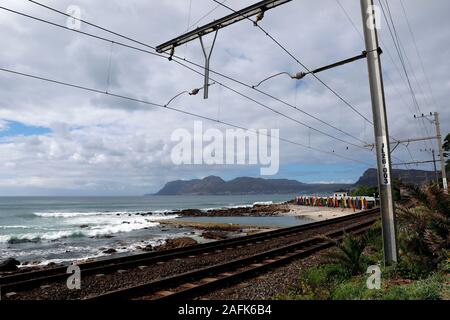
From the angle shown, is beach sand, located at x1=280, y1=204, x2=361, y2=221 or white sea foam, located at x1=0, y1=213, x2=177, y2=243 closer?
white sea foam, located at x1=0, y1=213, x2=177, y2=243

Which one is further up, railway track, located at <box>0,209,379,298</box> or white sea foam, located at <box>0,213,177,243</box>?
railway track, located at <box>0,209,379,298</box>

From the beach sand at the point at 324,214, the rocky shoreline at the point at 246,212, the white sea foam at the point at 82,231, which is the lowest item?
the white sea foam at the point at 82,231

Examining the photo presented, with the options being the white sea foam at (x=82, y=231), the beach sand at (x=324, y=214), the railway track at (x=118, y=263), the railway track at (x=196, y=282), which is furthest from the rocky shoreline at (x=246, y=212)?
the railway track at (x=196, y=282)

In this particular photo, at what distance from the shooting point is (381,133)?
28.2 ft

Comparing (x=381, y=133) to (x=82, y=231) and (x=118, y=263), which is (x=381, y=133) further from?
(x=82, y=231)

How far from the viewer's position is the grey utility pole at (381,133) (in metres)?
8.41

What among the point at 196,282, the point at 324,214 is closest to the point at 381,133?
the point at 196,282

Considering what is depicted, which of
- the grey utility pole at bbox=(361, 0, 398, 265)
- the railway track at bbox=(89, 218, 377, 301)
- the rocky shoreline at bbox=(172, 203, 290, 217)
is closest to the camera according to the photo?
the railway track at bbox=(89, 218, 377, 301)

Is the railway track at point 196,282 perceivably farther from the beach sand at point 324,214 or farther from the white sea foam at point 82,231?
the beach sand at point 324,214

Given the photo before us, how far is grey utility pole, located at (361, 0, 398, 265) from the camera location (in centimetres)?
841

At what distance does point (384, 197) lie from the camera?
852cm

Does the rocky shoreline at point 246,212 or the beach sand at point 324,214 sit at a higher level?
the beach sand at point 324,214

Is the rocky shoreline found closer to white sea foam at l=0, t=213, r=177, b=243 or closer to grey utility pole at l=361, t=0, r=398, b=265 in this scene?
white sea foam at l=0, t=213, r=177, b=243

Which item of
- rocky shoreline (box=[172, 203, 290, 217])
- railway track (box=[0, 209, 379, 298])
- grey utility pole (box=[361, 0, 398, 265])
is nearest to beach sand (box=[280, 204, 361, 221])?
rocky shoreline (box=[172, 203, 290, 217])
